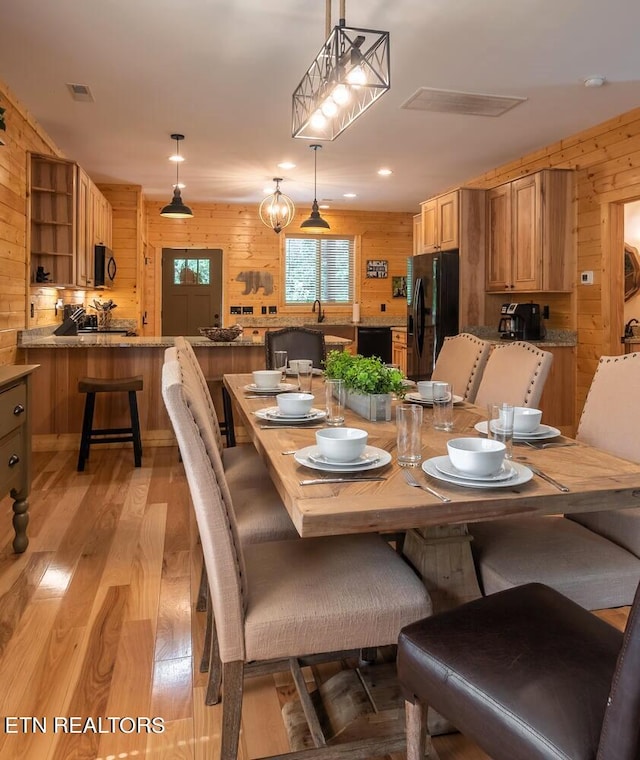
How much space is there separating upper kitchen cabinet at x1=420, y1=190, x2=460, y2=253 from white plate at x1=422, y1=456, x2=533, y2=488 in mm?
4732

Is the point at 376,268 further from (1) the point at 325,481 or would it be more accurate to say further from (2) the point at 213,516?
(2) the point at 213,516

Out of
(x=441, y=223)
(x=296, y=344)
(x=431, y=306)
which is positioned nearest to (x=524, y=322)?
(x=431, y=306)

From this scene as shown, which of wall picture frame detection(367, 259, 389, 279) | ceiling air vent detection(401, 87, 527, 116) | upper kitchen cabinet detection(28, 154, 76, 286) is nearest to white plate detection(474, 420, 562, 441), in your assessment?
ceiling air vent detection(401, 87, 527, 116)

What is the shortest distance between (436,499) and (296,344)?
2.99m

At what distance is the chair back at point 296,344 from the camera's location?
13.4 ft

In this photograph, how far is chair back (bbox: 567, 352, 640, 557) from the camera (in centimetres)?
168

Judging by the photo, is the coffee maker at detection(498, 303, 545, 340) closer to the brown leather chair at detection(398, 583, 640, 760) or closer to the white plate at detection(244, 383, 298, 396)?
the white plate at detection(244, 383, 298, 396)

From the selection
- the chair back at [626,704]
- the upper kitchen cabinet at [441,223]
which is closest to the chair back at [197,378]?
the chair back at [626,704]

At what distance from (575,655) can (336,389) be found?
106 centimetres

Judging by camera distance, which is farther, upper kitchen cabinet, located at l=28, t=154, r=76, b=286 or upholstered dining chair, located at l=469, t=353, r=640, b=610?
upper kitchen cabinet, located at l=28, t=154, r=76, b=286

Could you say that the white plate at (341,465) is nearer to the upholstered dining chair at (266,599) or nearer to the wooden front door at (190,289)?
the upholstered dining chair at (266,599)

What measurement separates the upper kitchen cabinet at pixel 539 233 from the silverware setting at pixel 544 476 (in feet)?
13.1

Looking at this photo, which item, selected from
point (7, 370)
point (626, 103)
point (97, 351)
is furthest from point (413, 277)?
point (7, 370)

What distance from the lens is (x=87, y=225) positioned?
5363 mm
